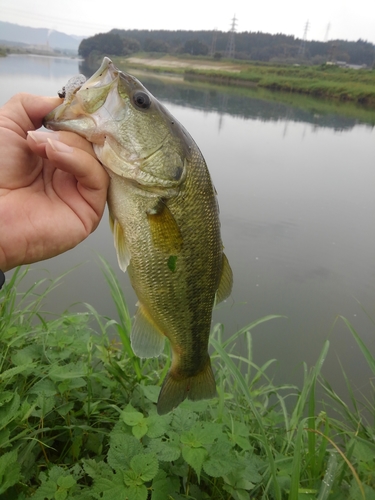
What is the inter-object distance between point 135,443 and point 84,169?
3.88ft

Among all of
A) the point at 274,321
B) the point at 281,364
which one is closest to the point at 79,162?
the point at 281,364

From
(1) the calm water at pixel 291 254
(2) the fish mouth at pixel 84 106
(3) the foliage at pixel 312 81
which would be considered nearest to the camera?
(2) the fish mouth at pixel 84 106

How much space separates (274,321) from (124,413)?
108 inches

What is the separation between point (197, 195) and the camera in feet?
5.32

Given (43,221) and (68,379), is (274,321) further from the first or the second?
(43,221)

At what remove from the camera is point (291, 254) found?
218 inches

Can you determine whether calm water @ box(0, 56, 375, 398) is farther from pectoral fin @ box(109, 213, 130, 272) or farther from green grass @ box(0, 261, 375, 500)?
pectoral fin @ box(109, 213, 130, 272)

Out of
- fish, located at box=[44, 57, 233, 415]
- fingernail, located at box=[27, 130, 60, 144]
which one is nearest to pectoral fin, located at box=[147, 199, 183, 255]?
fish, located at box=[44, 57, 233, 415]

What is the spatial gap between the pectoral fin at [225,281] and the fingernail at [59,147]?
0.90 m

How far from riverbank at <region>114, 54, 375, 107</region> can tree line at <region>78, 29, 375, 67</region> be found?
17.9 m

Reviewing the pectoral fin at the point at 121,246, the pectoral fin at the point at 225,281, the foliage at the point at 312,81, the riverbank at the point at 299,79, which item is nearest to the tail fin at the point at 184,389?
the pectoral fin at the point at 225,281

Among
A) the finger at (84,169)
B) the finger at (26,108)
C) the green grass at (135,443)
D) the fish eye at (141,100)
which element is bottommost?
the green grass at (135,443)

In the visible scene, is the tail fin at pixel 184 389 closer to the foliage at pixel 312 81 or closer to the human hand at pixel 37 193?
the human hand at pixel 37 193

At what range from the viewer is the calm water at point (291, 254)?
392 cm
